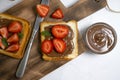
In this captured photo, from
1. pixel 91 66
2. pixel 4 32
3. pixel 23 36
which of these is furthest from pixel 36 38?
pixel 91 66

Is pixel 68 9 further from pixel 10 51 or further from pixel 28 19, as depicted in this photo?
pixel 10 51

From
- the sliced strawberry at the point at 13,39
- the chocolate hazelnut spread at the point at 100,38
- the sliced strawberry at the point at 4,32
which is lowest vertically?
the chocolate hazelnut spread at the point at 100,38

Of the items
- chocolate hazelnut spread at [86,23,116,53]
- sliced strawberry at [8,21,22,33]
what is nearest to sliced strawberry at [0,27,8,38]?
sliced strawberry at [8,21,22,33]

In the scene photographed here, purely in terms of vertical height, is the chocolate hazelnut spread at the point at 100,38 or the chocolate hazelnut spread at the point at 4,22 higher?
the chocolate hazelnut spread at the point at 4,22

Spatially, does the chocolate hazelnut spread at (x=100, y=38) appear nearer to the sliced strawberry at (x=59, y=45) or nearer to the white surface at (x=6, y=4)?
the sliced strawberry at (x=59, y=45)

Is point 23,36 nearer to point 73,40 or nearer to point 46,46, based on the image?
point 46,46

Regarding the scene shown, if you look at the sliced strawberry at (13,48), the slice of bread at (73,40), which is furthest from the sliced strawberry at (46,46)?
the sliced strawberry at (13,48)
